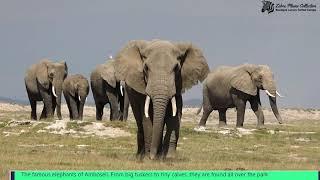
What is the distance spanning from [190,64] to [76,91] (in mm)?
29399

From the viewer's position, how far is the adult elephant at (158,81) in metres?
17.6

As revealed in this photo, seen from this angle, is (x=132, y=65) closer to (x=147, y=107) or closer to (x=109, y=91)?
(x=147, y=107)

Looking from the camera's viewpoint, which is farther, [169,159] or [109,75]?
[109,75]

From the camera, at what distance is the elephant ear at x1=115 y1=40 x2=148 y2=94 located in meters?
18.7

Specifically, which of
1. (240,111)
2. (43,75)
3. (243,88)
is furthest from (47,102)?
(243,88)

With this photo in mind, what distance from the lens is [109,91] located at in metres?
44.6

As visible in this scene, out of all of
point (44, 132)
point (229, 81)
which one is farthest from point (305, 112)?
point (44, 132)

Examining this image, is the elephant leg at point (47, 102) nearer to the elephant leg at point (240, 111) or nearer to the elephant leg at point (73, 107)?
the elephant leg at point (73, 107)

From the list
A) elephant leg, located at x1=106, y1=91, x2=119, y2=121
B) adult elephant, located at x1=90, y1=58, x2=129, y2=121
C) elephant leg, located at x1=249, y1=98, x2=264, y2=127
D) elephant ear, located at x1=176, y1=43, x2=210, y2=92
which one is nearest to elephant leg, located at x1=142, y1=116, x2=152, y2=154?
elephant ear, located at x1=176, y1=43, x2=210, y2=92

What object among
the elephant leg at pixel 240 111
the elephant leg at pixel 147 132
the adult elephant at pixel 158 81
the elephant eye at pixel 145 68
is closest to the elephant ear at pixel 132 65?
the adult elephant at pixel 158 81

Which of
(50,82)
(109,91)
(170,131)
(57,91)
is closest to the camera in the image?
(170,131)

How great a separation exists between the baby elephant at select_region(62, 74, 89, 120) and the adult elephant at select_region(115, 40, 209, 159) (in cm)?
2808

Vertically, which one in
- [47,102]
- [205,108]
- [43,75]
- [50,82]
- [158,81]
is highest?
[158,81]

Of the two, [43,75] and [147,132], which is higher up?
[147,132]
